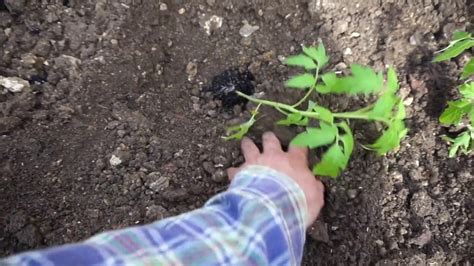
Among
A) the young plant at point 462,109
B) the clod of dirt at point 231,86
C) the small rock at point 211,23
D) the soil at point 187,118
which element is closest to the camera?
the young plant at point 462,109

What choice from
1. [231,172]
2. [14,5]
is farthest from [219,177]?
[14,5]

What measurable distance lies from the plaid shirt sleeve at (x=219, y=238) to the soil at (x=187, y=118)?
0.29 metres

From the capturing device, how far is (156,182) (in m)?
1.52

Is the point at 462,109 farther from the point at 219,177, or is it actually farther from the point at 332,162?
the point at 219,177

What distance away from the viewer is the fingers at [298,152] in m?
1.52

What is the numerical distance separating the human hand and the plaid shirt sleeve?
0.13m

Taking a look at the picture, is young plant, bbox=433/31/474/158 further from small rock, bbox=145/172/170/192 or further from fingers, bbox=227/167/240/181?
small rock, bbox=145/172/170/192

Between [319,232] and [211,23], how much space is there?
0.79 m

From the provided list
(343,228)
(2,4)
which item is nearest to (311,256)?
(343,228)

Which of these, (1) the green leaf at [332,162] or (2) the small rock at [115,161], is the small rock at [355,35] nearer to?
(1) the green leaf at [332,162]

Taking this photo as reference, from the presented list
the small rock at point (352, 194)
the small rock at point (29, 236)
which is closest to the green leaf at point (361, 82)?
the small rock at point (352, 194)

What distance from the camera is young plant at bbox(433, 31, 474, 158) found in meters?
1.38

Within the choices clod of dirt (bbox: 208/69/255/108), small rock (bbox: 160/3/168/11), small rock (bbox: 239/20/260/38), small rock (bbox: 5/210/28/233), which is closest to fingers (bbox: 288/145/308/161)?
clod of dirt (bbox: 208/69/255/108)

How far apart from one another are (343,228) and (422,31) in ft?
A: 2.30
